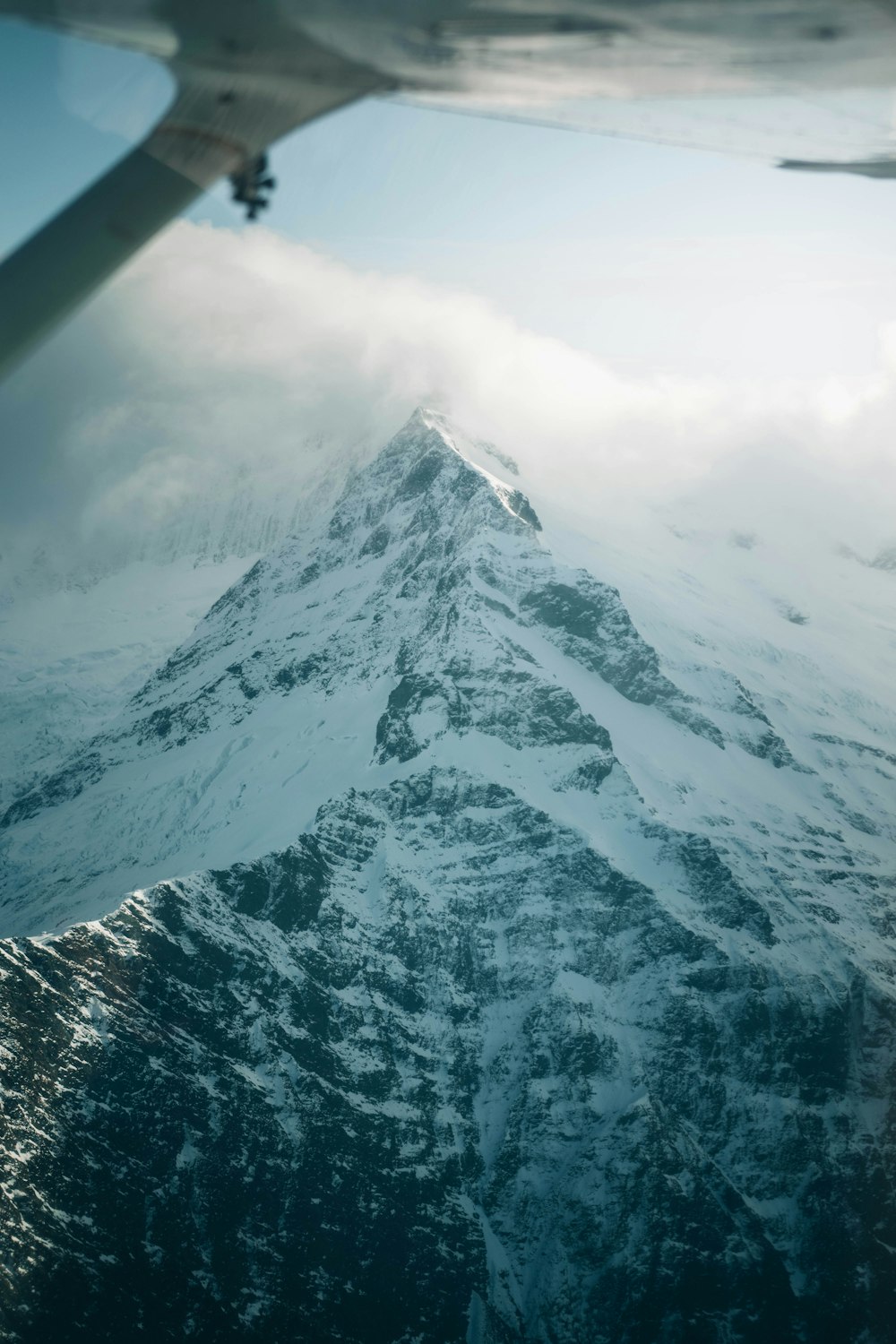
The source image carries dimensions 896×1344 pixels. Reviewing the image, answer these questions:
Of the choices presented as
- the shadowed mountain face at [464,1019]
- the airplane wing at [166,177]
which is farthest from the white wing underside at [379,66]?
the shadowed mountain face at [464,1019]

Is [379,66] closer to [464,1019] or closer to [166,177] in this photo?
[166,177]

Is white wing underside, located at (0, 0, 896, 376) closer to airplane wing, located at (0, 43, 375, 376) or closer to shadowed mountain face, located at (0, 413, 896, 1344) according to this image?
airplane wing, located at (0, 43, 375, 376)

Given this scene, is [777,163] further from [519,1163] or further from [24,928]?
[24,928]

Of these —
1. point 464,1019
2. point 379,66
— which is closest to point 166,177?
point 379,66

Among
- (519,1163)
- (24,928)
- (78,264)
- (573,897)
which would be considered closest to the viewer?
(78,264)

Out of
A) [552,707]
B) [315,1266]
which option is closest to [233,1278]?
[315,1266]

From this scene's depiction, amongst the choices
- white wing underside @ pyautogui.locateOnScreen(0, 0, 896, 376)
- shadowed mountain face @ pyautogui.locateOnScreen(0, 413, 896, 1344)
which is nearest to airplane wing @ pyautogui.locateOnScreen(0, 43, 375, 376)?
white wing underside @ pyautogui.locateOnScreen(0, 0, 896, 376)

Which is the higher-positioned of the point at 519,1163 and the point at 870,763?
the point at 870,763
